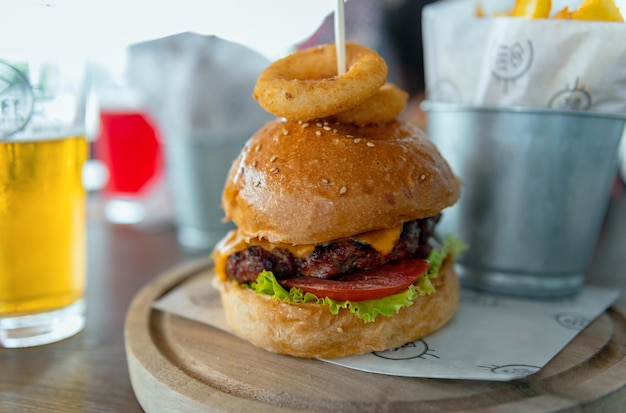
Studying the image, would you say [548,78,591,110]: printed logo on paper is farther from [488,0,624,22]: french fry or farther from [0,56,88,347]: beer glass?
[0,56,88,347]: beer glass

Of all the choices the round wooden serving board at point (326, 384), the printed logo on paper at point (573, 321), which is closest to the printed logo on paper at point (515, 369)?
the round wooden serving board at point (326, 384)

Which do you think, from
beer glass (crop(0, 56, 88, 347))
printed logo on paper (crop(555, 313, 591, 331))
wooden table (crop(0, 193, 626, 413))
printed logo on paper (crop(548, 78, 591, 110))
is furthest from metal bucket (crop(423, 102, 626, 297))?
beer glass (crop(0, 56, 88, 347))

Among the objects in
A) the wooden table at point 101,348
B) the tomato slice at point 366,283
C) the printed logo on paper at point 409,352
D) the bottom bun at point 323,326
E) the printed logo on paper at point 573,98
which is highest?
A: the printed logo on paper at point 573,98

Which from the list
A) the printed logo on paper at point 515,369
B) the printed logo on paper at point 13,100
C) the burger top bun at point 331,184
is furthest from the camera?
the printed logo on paper at point 13,100

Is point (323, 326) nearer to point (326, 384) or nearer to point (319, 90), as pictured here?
point (326, 384)

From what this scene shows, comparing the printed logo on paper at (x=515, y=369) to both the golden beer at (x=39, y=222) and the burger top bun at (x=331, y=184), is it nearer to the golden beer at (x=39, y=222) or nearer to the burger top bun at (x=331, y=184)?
the burger top bun at (x=331, y=184)

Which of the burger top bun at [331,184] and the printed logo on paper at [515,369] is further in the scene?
the burger top bun at [331,184]

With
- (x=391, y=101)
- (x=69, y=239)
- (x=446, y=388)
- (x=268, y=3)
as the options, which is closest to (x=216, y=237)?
(x=69, y=239)

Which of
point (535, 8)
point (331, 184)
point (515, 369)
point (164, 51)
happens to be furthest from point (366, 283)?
point (164, 51)
